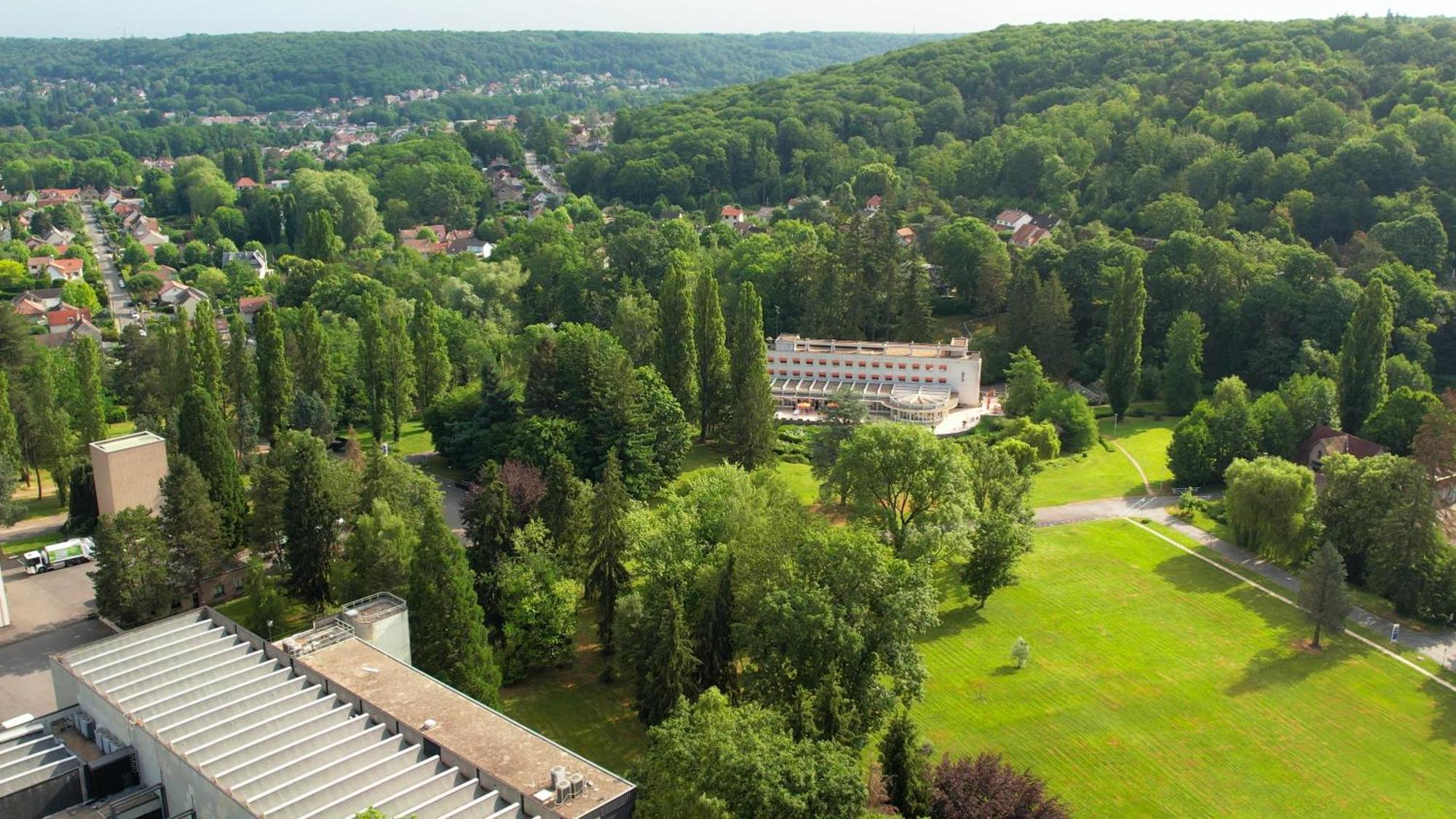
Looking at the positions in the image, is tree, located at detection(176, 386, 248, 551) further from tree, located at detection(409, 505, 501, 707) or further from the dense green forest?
Answer: the dense green forest

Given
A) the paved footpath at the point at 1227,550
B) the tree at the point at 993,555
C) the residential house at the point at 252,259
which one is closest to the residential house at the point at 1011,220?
the paved footpath at the point at 1227,550

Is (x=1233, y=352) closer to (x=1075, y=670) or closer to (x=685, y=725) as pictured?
(x=1075, y=670)

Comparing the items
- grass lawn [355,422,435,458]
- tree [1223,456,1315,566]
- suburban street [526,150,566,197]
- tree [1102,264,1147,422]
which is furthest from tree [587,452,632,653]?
suburban street [526,150,566,197]

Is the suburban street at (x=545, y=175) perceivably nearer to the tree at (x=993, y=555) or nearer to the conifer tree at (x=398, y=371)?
the conifer tree at (x=398, y=371)

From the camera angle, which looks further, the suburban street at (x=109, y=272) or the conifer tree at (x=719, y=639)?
the suburban street at (x=109, y=272)

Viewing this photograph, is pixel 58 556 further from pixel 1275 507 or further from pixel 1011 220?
pixel 1011 220

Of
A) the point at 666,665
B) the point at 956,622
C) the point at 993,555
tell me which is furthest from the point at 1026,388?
the point at 666,665

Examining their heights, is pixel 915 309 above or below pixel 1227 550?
above
